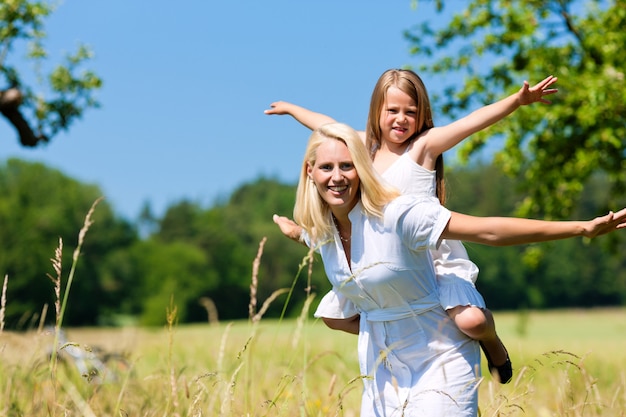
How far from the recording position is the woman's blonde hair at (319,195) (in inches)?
126

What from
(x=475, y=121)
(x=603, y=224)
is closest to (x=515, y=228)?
(x=603, y=224)

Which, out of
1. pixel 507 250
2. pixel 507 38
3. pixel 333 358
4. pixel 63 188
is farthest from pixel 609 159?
pixel 507 250

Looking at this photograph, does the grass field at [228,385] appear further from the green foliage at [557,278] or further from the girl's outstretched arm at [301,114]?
the green foliage at [557,278]

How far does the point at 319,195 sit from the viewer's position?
3465mm

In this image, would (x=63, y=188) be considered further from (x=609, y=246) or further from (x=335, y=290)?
→ (x=335, y=290)

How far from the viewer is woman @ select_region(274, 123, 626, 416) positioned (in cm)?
306

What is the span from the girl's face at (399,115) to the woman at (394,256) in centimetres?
40

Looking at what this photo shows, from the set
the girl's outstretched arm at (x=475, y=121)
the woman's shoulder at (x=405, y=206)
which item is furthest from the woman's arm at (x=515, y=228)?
the girl's outstretched arm at (x=475, y=121)

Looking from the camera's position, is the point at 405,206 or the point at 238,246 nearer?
the point at 405,206

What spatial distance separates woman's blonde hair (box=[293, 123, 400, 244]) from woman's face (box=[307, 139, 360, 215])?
0.10 feet

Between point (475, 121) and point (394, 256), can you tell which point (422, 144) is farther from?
point (394, 256)

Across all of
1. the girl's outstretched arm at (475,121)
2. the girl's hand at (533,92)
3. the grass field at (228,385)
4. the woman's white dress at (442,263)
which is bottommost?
the grass field at (228,385)

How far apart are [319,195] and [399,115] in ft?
1.82

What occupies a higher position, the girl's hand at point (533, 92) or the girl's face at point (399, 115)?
the girl's hand at point (533, 92)
